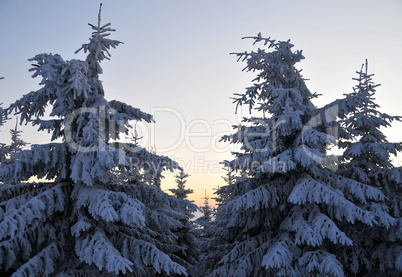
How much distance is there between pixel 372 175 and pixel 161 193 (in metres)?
8.97

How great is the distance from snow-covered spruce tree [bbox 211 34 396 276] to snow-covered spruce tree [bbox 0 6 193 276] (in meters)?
2.92

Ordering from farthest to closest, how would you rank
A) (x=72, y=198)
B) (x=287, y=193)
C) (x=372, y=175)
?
(x=372, y=175)
(x=287, y=193)
(x=72, y=198)

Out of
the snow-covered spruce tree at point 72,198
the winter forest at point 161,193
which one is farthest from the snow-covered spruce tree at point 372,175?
the snow-covered spruce tree at point 72,198

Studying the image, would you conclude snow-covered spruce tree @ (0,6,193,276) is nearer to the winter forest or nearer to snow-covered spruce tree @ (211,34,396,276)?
the winter forest

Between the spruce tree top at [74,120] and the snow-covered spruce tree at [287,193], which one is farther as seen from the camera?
the snow-covered spruce tree at [287,193]

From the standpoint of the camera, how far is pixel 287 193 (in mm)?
9352

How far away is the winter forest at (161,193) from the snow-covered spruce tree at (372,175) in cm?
7

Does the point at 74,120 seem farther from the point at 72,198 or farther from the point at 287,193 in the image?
the point at 287,193

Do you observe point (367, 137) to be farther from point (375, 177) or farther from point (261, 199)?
point (261, 199)

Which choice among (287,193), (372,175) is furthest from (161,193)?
(372,175)

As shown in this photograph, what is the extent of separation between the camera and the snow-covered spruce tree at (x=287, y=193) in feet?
25.9

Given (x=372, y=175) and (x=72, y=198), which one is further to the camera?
(x=372, y=175)

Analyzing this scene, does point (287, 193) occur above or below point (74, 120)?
below

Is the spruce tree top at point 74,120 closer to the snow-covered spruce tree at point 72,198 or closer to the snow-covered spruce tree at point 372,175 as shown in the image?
the snow-covered spruce tree at point 72,198
